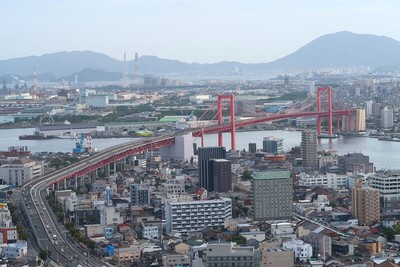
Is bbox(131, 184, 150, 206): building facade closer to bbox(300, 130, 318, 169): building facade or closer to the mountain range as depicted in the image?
bbox(300, 130, 318, 169): building facade

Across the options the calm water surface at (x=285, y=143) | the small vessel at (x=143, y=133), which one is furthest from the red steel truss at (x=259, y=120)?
the small vessel at (x=143, y=133)

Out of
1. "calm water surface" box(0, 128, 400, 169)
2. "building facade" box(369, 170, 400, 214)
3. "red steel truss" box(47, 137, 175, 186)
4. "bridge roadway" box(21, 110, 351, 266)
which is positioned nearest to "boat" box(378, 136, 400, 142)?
"calm water surface" box(0, 128, 400, 169)

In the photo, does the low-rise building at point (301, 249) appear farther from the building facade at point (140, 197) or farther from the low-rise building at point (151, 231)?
the building facade at point (140, 197)

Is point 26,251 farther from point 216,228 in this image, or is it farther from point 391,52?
point 391,52

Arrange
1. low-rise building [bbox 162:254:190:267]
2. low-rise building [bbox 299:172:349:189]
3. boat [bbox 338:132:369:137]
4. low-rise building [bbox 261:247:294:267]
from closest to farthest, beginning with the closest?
low-rise building [bbox 261:247:294:267] → low-rise building [bbox 162:254:190:267] → low-rise building [bbox 299:172:349:189] → boat [bbox 338:132:369:137]

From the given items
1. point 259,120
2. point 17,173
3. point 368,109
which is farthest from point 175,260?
Result: point 368,109

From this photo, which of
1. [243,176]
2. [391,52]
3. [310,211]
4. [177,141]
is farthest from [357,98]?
[391,52]
